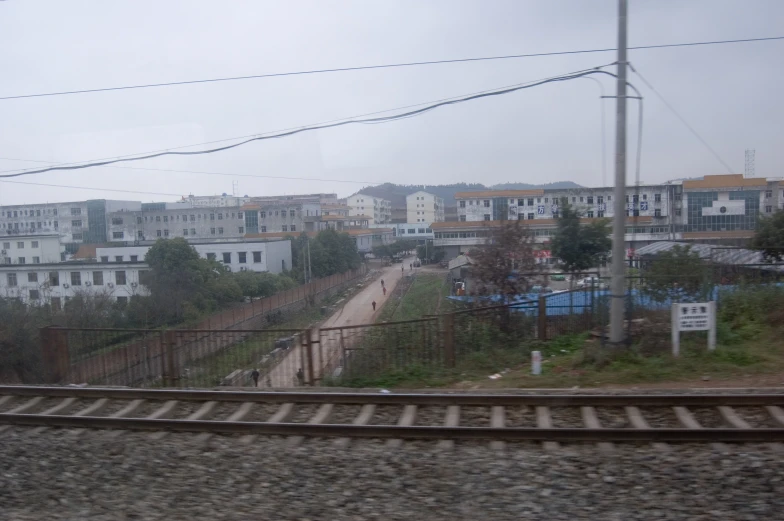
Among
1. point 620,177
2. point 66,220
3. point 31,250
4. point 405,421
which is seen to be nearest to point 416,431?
point 405,421

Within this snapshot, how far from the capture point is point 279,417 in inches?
253

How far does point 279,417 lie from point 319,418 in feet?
1.49

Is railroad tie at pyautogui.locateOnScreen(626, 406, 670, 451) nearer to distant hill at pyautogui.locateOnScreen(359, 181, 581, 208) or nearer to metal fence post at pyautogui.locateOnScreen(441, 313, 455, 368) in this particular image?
metal fence post at pyautogui.locateOnScreen(441, 313, 455, 368)

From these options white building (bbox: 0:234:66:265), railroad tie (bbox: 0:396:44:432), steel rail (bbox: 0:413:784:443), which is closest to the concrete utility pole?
steel rail (bbox: 0:413:784:443)

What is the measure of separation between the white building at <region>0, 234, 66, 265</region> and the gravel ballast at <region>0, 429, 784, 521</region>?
46.6ft

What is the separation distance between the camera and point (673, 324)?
8.88m

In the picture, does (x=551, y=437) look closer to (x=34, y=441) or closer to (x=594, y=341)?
(x=594, y=341)

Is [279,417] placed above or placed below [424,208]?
below

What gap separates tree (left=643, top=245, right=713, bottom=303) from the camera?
10500 millimetres

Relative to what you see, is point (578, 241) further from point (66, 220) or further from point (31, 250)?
point (66, 220)

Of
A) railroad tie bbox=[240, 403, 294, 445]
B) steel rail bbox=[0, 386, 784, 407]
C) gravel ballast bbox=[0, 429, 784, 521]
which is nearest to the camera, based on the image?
gravel ballast bbox=[0, 429, 784, 521]

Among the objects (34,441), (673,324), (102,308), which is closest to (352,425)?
(34,441)

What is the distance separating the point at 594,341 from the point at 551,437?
4.23m

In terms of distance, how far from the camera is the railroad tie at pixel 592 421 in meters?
5.25
